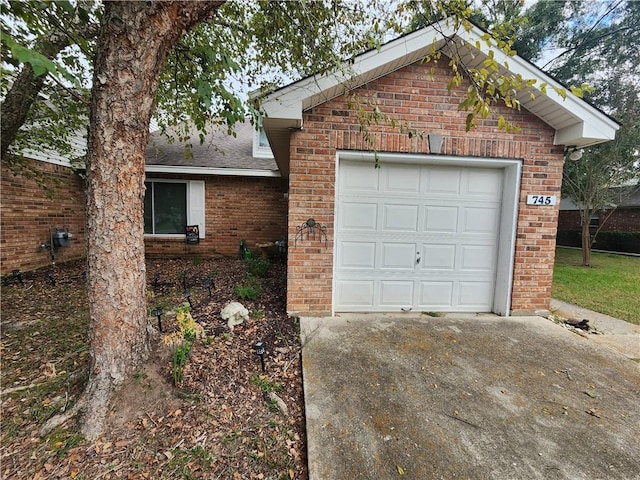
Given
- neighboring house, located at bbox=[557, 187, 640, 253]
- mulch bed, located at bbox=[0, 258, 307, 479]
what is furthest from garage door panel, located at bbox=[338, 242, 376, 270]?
neighboring house, located at bbox=[557, 187, 640, 253]

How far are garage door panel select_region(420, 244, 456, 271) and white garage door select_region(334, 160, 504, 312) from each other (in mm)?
16

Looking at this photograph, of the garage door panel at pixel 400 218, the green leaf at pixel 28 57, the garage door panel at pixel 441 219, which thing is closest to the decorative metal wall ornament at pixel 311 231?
the garage door panel at pixel 400 218

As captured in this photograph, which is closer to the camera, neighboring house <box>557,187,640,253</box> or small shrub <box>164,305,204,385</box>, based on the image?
small shrub <box>164,305,204,385</box>

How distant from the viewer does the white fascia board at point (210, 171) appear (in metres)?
8.19

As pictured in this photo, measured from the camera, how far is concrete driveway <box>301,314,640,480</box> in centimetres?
201

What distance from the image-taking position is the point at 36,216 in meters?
6.89

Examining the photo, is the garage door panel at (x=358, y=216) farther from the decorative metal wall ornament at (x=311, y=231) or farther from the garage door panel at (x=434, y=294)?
the garage door panel at (x=434, y=294)

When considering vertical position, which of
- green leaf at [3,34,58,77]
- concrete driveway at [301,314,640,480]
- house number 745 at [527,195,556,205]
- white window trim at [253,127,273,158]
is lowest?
concrete driveway at [301,314,640,480]

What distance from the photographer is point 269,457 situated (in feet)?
6.74

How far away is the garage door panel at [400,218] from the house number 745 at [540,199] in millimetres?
1737

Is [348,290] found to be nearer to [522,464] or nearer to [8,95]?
[522,464]

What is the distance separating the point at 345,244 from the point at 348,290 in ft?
2.49

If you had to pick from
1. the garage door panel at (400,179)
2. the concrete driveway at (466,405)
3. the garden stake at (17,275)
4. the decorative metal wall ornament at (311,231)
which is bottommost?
the concrete driveway at (466,405)

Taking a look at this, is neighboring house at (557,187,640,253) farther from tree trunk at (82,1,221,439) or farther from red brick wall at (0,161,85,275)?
red brick wall at (0,161,85,275)
